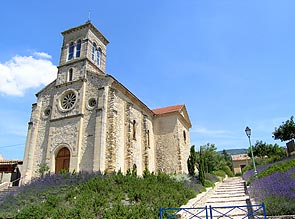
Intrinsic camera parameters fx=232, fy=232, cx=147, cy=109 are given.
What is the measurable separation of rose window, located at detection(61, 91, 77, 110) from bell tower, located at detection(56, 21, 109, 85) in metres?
1.34

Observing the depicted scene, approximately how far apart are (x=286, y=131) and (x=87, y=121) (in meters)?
25.5

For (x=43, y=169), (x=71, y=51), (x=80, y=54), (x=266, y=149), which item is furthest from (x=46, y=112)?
(x=266, y=149)

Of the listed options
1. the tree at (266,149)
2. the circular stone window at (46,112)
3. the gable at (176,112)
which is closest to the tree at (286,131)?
the tree at (266,149)

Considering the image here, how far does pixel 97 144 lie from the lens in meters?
16.5

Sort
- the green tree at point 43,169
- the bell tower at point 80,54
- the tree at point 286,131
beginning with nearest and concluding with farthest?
the green tree at point 43,169, the bell tower at point 80,54, the tree at point 286,131

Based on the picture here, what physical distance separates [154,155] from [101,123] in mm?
9505

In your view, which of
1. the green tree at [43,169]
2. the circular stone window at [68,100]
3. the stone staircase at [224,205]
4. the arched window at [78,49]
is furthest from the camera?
the arched window at [78,49]

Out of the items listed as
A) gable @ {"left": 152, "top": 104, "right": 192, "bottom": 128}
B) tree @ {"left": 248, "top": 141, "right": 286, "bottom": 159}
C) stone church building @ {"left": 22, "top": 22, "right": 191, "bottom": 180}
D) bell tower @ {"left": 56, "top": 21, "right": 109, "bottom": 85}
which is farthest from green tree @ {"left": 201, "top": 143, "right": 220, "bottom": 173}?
bell tower @ {"left": 56, "top": 21, "right": 109, "bottom": 85}

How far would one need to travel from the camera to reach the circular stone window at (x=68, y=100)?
19188mm

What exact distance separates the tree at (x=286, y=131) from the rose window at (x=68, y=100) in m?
26.3

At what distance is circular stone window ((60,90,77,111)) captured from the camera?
19.2m

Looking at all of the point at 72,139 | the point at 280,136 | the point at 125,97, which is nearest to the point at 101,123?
the point at 72,139

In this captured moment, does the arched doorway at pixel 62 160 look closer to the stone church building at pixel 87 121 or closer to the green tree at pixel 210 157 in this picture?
the stone church building at pixel 87 121

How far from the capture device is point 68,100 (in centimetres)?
1953
